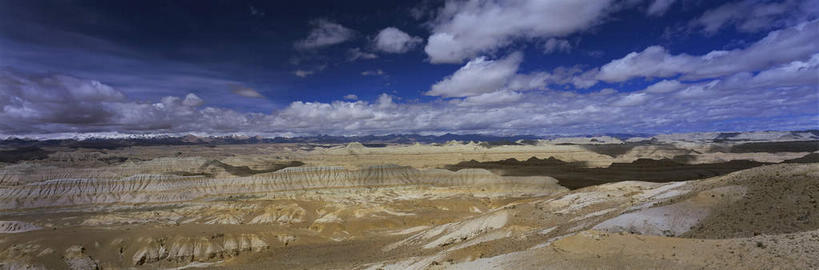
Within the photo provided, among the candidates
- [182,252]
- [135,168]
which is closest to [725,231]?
[182,252]

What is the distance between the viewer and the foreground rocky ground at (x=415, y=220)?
43.4 ft

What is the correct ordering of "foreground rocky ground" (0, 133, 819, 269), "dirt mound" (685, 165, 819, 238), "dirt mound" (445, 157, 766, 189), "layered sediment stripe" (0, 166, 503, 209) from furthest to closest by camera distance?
"dirt mound" (445, 157, 766, 189) → "layered sediment stripe" (0, 166, 503, 209) → "dirt mound" (685, 165, 819, 238) → "foreground rocky ground" (0, 133, 819, 269)

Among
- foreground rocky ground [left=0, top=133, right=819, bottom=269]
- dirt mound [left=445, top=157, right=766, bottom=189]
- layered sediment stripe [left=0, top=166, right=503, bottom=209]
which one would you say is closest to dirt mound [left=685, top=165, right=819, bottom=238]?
foreground rocky ground [left=0, top=133, right=819, bottom=269]

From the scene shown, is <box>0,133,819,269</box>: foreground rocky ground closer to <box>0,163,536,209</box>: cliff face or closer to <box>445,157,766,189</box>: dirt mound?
<box>0,163,536,209</box>: cliff face

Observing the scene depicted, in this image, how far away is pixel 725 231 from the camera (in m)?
14.9

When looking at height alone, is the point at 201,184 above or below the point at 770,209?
below

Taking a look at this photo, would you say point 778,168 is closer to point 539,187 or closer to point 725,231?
point 725,231

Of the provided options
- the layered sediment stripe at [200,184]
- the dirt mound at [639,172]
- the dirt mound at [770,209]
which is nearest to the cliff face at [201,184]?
the layered sediment stripe at [200,184]

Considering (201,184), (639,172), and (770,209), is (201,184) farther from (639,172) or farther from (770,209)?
(639,172)

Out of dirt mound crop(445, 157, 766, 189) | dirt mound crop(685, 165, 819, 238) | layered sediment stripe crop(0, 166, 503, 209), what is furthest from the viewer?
dirt mound crop(445, 157, 766, 189)

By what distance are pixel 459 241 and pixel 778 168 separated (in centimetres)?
2167

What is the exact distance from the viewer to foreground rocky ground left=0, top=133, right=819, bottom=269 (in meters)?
13.2

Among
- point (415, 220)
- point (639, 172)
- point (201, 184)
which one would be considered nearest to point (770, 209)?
point (415, 220)

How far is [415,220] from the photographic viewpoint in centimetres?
4859
